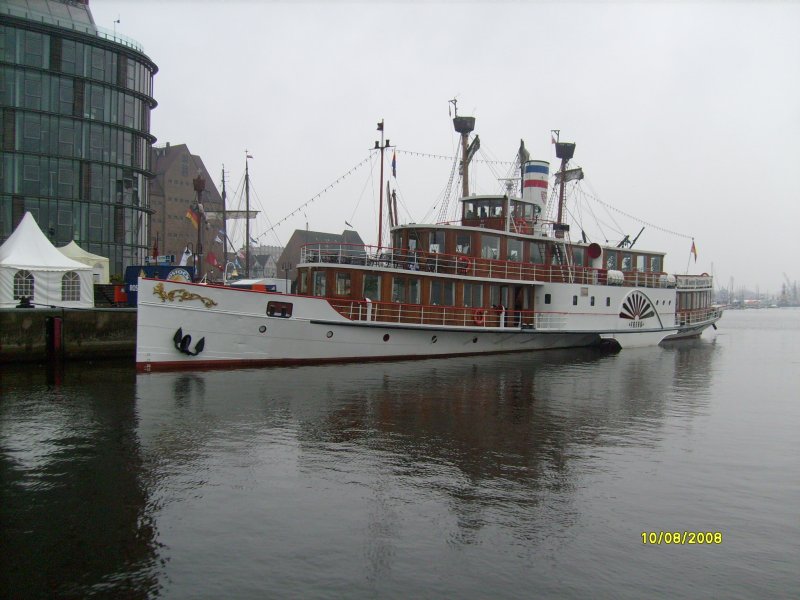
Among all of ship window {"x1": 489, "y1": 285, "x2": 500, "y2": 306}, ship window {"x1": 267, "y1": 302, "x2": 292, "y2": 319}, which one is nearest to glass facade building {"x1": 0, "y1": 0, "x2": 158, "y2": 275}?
ship window {"x1": 267, "y1": 302, "x2": 292, "y2": 319}

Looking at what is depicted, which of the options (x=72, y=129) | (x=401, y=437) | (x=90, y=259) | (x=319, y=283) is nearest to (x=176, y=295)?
(x=319, y=283)

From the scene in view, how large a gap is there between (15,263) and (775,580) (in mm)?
29732

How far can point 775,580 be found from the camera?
7516 mm

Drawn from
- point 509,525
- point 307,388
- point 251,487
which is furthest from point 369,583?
point 307,388

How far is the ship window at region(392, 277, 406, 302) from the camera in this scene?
2498 centimetres

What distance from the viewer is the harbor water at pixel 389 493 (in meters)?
7.36

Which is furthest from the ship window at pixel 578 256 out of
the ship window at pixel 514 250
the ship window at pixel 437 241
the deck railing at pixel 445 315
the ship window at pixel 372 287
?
the ship window at pixel 372 287

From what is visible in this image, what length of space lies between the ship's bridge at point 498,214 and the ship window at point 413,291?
17.2 feet

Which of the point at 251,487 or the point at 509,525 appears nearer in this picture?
the point at 509,525

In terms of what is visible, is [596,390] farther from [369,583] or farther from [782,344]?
[782,344]

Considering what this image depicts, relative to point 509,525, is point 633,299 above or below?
above

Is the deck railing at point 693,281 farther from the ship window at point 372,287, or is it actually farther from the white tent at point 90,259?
the white tent at point 90,259

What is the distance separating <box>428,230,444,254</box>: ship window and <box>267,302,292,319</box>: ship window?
7.36 meters

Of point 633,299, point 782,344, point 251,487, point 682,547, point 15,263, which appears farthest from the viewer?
point 782,344
